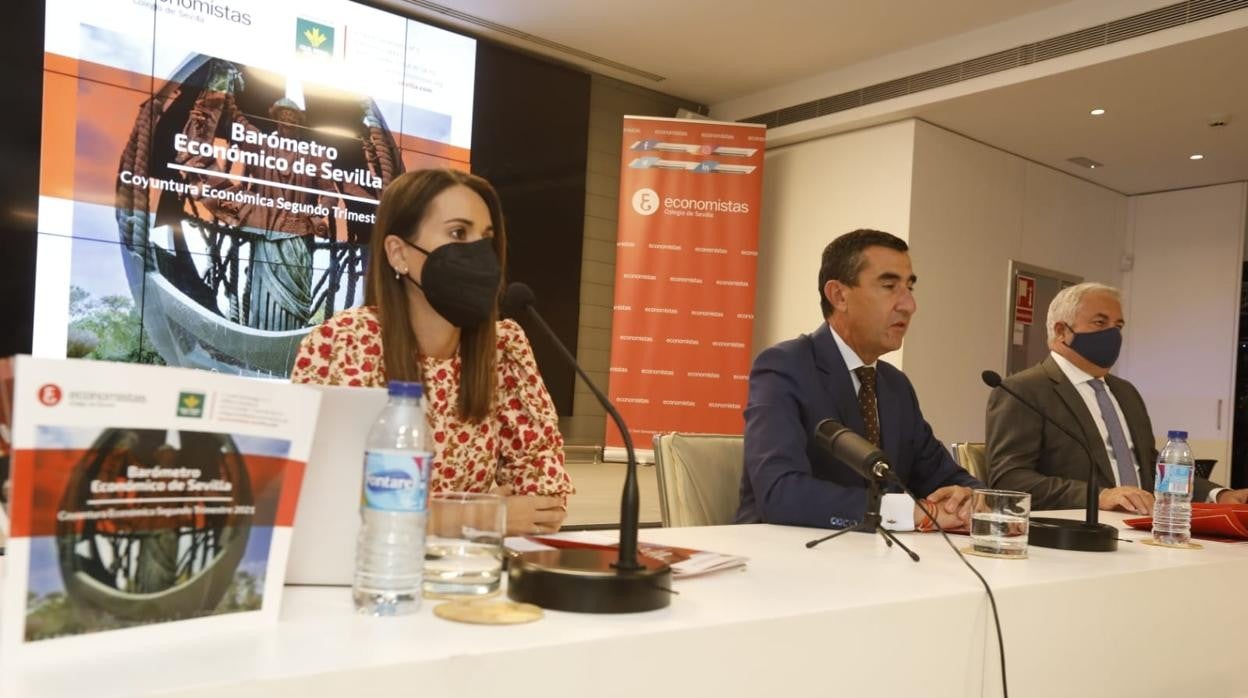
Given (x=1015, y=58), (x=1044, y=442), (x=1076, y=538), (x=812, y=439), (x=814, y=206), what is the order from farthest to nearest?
(x=814, y=206) < (x=1015, y=58) < (x=1044, y=442) < (x=812, y=439) < (x=1076, y=538)

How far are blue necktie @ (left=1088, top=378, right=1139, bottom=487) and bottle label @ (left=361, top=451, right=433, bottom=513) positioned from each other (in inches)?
107

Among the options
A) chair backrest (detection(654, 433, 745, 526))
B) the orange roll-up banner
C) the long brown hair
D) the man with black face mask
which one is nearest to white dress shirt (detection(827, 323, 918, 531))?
Answer: chair backrest (detection(654, 433, 745, 526))

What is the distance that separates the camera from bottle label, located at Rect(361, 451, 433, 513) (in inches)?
35.3

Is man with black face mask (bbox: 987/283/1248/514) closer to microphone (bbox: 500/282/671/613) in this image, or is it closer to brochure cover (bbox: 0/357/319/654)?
microphone (bbox: 500/282/671/613)

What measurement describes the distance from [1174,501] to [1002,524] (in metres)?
0.56

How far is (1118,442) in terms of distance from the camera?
3.04m

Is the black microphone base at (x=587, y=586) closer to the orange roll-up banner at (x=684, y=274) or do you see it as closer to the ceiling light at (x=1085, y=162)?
the orange roll-up banner at (x=684, y=274)

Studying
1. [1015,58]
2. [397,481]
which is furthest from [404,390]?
[1015,58]

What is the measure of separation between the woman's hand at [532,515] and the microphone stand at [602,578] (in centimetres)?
68

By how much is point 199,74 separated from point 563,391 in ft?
9.37

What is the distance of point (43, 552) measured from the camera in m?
0.72

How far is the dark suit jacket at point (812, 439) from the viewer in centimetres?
194

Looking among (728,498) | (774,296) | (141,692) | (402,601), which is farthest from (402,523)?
(774,296)

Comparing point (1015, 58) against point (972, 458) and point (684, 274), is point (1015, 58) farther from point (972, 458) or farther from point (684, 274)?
point (972, 458)
